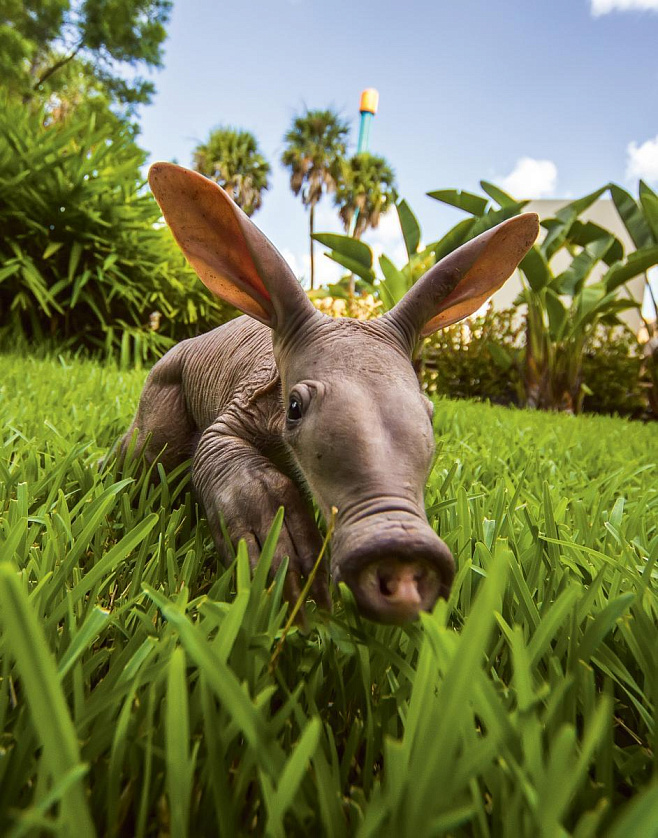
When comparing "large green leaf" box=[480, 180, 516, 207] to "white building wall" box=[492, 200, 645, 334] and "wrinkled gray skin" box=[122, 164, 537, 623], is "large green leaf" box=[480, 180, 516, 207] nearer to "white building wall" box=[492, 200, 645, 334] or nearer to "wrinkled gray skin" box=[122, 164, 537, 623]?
"wrinkled gray skin" box=[122, 164, 537, 623]

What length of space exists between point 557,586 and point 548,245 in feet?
22.4

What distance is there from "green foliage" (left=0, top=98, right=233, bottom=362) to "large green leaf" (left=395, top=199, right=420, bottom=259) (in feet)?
7.81

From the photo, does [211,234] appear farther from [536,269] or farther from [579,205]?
[579,205]

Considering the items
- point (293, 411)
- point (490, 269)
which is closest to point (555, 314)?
point (490, 269)

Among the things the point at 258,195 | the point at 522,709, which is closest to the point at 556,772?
the point at 522,709

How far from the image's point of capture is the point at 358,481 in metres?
0.83

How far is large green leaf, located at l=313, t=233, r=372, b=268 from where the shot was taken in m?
4.64

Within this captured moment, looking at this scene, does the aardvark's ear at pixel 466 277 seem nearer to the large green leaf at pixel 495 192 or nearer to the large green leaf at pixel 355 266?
the large green leaf at pixel 355 266

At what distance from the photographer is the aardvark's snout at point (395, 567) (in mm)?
704

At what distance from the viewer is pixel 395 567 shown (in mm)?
732

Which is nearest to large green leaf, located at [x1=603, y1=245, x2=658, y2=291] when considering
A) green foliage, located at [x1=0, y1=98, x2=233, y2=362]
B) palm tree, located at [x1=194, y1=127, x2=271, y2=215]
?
green foliage, located at [x1=0, y1=98, x2=233, y2=362]

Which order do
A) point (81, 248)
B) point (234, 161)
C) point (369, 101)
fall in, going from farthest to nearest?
1. point (234, 161)
2. point (369, 101)
3. point (81, 248)

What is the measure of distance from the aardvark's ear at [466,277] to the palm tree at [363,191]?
28.7 m

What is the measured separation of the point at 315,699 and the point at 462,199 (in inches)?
225
